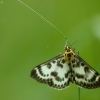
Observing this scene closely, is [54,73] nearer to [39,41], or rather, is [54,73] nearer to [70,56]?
[70,56]

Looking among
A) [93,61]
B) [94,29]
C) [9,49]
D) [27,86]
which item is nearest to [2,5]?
[9,49]

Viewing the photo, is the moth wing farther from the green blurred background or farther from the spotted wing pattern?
the green blurred background

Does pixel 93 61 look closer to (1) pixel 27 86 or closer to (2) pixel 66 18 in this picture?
(1) pixel 27 86

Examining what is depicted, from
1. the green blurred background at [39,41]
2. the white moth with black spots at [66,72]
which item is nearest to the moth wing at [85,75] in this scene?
the white moth with black spots at [66,72]

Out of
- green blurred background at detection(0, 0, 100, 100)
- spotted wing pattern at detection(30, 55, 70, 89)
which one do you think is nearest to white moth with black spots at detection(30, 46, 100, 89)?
spotted wing pattern at detection(30, 55, 70, 89)

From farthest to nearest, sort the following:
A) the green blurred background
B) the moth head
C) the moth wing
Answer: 1. the green blurred background
2. the moth head
3. the moth wing

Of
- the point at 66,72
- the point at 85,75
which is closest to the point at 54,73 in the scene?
the point at 66,72
